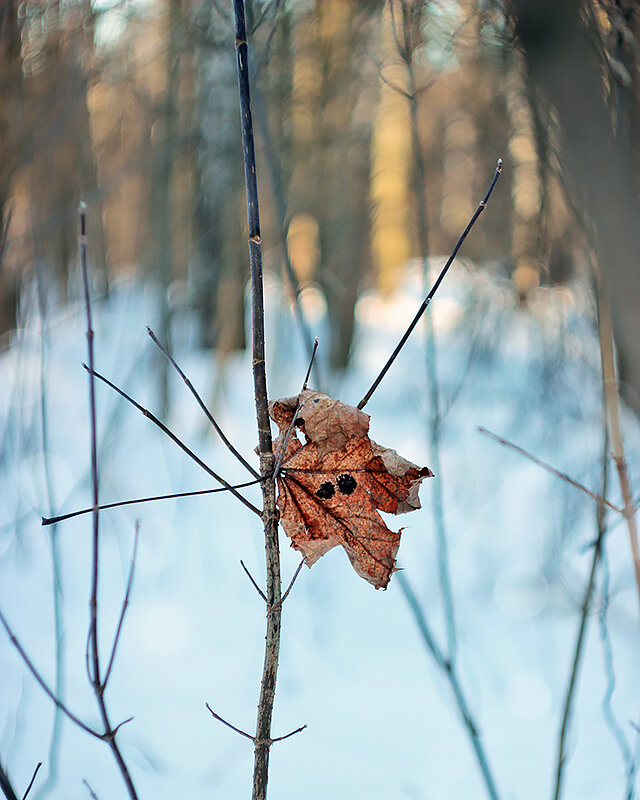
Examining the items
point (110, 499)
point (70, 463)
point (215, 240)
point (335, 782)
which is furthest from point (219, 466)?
point (335, 782)

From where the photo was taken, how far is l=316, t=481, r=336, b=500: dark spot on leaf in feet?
2.05

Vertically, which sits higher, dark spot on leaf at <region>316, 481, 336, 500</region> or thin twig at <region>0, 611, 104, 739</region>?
dark spot on leaf at <region>316, 481, 336, 500</region>

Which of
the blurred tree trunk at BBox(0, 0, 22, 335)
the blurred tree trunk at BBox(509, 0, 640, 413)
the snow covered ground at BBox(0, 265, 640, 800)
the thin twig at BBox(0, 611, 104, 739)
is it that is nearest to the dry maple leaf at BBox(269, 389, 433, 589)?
the thin twig at BBox(0, 611, 104, 739)

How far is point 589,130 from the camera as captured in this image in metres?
0.79

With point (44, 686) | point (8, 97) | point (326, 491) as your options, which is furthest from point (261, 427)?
point (8, 97)

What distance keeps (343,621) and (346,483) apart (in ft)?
7.94

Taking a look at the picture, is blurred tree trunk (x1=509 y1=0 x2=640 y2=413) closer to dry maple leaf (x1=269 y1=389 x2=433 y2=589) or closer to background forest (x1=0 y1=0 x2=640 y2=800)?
background forest (x1=0 y1=0 x2=640 y2=800)

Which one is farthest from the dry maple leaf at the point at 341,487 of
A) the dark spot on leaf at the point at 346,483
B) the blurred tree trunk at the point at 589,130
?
the blurred tree trunk at the point at 589,130

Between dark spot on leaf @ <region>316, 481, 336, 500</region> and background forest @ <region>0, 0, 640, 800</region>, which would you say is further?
background forest @ <region>0, 0, 640, 800</region>

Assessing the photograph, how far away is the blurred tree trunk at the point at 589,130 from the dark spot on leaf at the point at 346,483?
457 mm

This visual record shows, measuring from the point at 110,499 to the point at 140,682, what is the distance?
5.14 ft

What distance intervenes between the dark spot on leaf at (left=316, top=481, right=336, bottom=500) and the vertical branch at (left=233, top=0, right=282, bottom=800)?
0.05 m

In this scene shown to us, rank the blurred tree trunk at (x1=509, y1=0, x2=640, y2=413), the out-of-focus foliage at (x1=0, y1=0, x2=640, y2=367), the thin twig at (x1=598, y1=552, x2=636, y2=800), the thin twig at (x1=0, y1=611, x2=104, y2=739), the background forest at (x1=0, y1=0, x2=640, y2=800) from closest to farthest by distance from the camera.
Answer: the thin twig at (x1=0, y1=611, x2=104, y2=739)
the blurred tree trunk at (x1=509, y1=0, x2=640, y2=413)
the thin twig at (x1=598, y1=552, x2=636, y2=800)
the background forest at (x1=0, y1=0, x2=640, y2=800)
the out-of-focus foliage at (x1=0, y1=0, x2=640, y2=367)

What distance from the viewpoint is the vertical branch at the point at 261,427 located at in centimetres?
56
